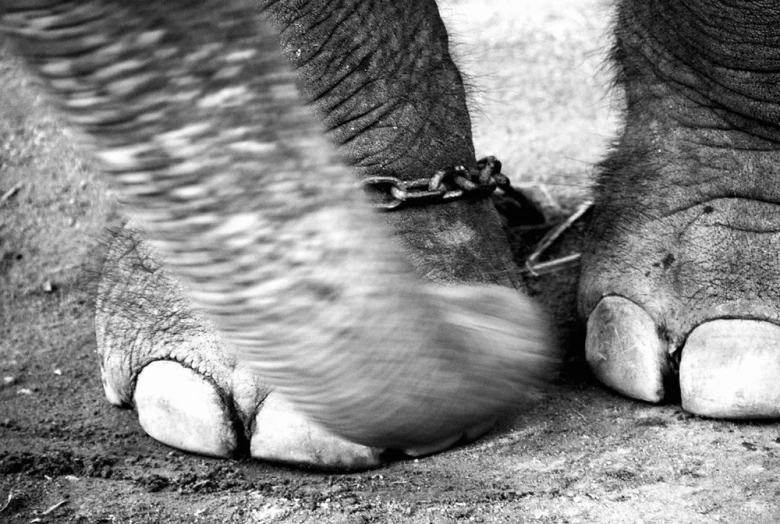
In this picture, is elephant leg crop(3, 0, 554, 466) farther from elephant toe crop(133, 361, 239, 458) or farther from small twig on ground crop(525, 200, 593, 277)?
small twig on ground crop(525, 200, 593, 277)

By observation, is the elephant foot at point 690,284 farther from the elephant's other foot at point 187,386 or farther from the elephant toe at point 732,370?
the elephant's other foot at point 187,386

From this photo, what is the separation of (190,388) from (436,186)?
49 centimetres

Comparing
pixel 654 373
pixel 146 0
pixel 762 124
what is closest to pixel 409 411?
pixel 146 0

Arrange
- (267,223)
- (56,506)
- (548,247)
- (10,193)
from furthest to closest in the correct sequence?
(10,193) < (548,247) < (56,506) < (267,223)

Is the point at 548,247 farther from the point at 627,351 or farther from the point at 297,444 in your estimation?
the point at 297,444

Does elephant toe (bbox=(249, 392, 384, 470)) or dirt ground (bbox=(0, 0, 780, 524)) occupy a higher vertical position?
elephant toe (bbox=(249, 392, 384, 470))

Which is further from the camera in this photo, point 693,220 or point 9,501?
point 693,220

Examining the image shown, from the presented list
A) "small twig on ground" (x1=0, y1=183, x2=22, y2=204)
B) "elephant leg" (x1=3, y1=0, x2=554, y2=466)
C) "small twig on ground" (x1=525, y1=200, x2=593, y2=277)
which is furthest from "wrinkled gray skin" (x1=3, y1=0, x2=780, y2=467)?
"small twig on ground" (x1=0, y1=183, x2=22, y2=204)

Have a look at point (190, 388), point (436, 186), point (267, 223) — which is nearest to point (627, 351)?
point (436, 186)

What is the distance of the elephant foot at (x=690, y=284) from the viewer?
144cm

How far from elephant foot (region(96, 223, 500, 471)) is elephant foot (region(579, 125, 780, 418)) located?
28 centimetres

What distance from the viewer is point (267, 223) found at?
2.14ft

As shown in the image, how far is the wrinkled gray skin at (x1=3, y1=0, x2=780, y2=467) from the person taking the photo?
0.63 meters

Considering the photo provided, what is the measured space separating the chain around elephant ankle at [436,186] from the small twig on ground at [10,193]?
1.29 meters
